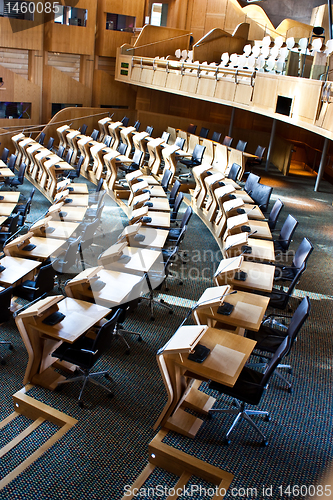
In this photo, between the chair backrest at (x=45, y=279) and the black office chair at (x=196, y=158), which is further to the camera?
the black office chair at (x=196, y=158)

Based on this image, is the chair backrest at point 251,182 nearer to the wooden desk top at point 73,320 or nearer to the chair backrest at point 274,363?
the wooden desk top at point 73,320

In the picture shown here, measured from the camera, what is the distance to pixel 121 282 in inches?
215

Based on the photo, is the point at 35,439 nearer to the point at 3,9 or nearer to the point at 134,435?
the point at 134,435

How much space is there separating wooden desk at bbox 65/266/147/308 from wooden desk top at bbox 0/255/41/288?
0.80 metres

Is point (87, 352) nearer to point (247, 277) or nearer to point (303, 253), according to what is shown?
point (247, 277)

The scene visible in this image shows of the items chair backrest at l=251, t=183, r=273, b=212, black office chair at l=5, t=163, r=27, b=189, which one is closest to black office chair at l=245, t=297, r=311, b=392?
chair backrest at l=251, t=183, r=273, b=212

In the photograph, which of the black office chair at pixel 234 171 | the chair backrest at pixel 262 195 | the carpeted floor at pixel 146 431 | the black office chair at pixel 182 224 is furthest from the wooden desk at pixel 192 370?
the black office chair at pixel 234 171

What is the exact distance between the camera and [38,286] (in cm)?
582

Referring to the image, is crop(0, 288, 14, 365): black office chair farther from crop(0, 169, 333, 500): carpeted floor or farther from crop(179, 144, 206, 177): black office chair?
crop(179, 144, 206, 177): black office chair

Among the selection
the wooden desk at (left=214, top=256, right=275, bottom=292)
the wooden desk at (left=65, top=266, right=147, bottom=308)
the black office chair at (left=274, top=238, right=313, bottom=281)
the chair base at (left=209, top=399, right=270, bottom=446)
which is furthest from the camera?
the black office chair at (left=274, top=238, right=313, bottom=281)

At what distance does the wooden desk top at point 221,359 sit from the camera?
149 inches

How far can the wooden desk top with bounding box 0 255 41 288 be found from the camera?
553cm

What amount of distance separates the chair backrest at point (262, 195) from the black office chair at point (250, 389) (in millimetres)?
5037

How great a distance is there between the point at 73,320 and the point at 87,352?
0.37 meters
